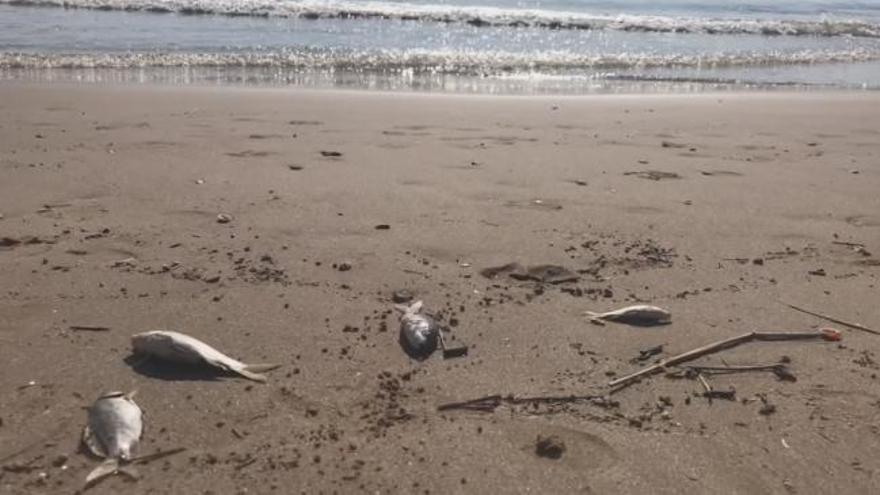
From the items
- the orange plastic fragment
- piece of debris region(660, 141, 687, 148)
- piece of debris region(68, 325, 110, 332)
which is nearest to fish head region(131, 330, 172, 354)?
piece of debris region(68, 325, 110, 332)

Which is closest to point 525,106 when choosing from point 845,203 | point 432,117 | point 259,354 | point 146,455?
point 432,117

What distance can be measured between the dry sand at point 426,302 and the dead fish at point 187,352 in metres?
0.05

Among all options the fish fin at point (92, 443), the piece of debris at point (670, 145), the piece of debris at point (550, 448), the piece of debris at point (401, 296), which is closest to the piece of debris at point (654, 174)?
the piece of debris at point (670, 145)

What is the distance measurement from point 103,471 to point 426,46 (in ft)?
43.3

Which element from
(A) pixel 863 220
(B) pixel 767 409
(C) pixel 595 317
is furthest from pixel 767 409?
(A) pixel 863 220

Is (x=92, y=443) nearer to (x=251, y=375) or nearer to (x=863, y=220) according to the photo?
(x=251, y=375)

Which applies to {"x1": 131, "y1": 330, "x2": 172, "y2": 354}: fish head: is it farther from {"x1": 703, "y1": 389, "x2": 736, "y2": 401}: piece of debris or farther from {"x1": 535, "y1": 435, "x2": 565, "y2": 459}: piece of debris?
{"x1": 703, "y1": 389, "x2": 736, "y2": 401}: piece of debris

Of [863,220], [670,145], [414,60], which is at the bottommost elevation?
[863,220]

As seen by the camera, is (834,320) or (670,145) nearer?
(834,320)

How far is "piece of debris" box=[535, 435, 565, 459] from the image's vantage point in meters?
2.22

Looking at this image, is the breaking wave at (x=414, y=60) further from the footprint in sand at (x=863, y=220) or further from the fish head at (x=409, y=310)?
the fish head at (x=409, y=310)

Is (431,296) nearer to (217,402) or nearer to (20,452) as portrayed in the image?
(217,402)

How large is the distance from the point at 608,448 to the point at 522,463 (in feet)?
0.86

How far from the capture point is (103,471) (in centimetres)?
205
